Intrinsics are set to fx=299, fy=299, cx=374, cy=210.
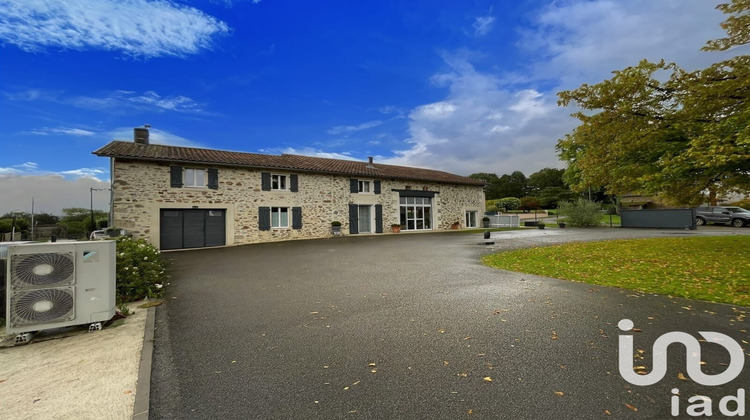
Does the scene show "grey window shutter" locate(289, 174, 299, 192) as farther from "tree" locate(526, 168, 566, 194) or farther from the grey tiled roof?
"tree" locate(526, 168, 566, 194)

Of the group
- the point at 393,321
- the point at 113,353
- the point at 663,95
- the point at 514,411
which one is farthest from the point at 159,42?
the point at 663,95

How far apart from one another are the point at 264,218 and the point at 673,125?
18.6 meters

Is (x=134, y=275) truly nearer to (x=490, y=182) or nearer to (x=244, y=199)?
(x=244, y=199)

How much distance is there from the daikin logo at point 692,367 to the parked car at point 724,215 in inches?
1187

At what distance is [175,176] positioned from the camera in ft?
52.7

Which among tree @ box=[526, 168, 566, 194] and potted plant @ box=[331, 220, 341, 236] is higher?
tree @ box=[526, 168, 566, 194]

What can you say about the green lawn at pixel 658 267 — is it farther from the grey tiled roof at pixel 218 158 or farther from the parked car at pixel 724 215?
the parked car at pixel 724 215

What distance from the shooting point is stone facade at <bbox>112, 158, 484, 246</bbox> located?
49.4 ft

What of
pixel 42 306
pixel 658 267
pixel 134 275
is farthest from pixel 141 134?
pixel 658 267

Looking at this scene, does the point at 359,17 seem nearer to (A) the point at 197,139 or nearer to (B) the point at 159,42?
(B) the point at 159,42

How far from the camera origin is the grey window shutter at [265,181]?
18.6 m

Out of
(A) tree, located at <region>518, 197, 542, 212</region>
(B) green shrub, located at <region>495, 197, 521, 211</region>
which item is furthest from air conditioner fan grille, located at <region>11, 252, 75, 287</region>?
(A) tree, located at <region>518, 197, 542, 212</region>

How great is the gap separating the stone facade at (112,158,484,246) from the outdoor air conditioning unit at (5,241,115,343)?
1372 centimetres

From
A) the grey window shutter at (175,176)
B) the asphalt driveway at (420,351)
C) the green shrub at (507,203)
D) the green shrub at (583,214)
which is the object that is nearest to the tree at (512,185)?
the green shrub at (507,203)
